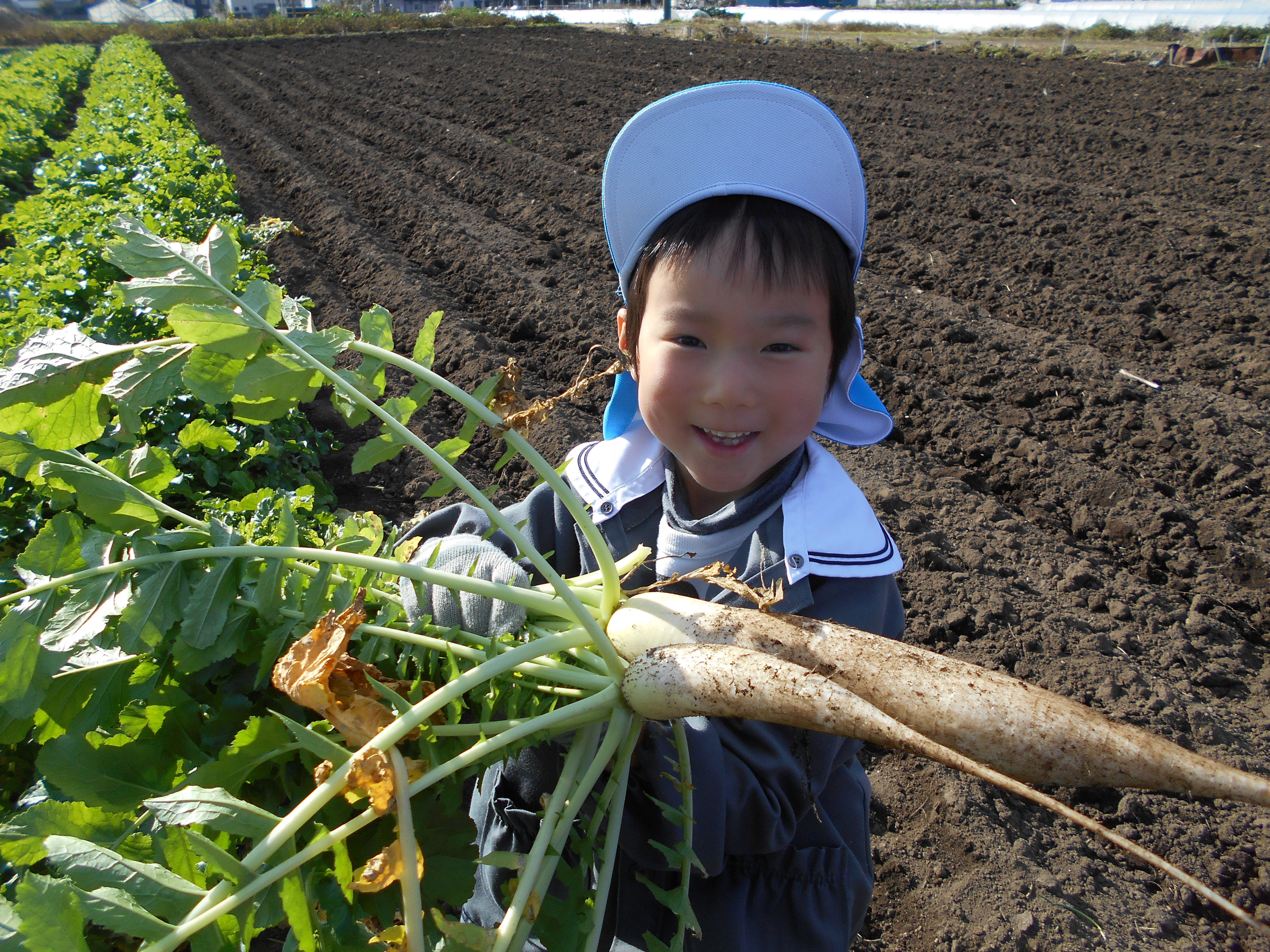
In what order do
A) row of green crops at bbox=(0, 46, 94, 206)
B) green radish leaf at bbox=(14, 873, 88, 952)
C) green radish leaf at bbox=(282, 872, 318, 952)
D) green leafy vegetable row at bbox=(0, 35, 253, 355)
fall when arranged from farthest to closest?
1. row of green crops at bbox=(0, 46, 94, 206)
2. green leafy vegetable row at bbox=(0, 35, 253, 355)
3. green radish leaf at bbox=(282, 872, 318, 952)
4. green radish leaf at bbox=(14, 873, 88, 952)

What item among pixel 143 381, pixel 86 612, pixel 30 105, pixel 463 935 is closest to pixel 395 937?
pixel 463 935

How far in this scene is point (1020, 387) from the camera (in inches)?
168

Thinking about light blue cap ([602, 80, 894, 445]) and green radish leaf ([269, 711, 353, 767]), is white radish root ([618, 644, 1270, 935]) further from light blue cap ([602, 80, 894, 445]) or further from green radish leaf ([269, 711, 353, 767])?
light blue cap ([602, 80, 894, 445])

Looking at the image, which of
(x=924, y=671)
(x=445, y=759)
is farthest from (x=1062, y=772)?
(x=445, y=759)

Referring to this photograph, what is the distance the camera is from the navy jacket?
1.28 m

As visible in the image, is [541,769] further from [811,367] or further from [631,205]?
[631,205]

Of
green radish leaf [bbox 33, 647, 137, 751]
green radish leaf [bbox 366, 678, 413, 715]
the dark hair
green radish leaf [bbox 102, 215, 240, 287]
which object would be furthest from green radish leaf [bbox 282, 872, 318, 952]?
the dark hair

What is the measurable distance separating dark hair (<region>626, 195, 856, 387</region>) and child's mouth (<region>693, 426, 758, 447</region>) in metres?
0.24

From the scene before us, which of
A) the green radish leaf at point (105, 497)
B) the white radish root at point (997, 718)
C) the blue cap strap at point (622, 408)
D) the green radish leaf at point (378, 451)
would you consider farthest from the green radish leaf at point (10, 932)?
the blue cap strap at point (622, 408)

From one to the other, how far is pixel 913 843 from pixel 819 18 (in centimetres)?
3215

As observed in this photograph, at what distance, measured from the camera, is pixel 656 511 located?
5.60ft

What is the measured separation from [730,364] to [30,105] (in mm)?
18849

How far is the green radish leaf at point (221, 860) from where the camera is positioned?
2.64 ft

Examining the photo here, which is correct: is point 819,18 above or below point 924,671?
above
